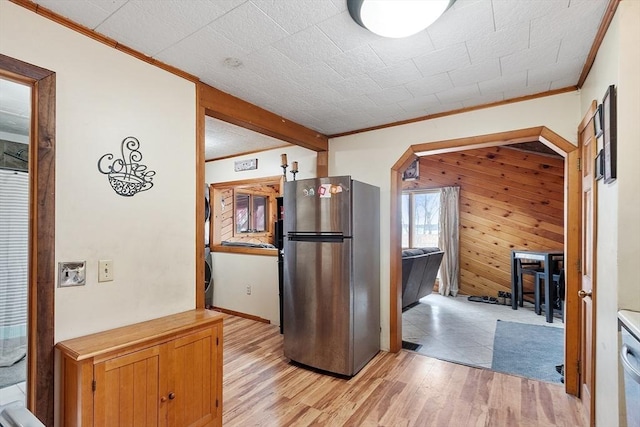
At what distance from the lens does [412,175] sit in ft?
20.1

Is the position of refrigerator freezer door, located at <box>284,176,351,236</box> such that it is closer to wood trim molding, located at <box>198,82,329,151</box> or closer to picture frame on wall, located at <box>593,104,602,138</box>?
wood trim molding, located at <box>198,82,329,151</box>

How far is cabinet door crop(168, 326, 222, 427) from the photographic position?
1715mm

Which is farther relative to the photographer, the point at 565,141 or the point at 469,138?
the point at 469,138

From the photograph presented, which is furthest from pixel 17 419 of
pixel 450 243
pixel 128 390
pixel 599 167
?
pixel 450 243

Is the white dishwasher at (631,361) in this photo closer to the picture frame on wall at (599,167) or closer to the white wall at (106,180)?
the picture frame on wall at (599,167)

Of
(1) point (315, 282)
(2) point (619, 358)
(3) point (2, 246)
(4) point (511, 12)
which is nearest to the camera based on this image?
(2) point (619, 358)

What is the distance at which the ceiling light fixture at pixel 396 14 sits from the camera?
1387mm

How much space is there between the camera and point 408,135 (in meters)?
3.16

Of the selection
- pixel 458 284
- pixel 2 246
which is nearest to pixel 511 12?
pixel 2 246

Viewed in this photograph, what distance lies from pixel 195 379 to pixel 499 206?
5577mm

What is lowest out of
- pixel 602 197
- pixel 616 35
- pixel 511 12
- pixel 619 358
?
pixel 619 358

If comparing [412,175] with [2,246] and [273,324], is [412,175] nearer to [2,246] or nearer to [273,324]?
[273,324]

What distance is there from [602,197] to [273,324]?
3.59 meters

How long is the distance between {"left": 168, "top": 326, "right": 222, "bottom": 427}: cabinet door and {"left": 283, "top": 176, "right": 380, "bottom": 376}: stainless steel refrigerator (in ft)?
3.43
